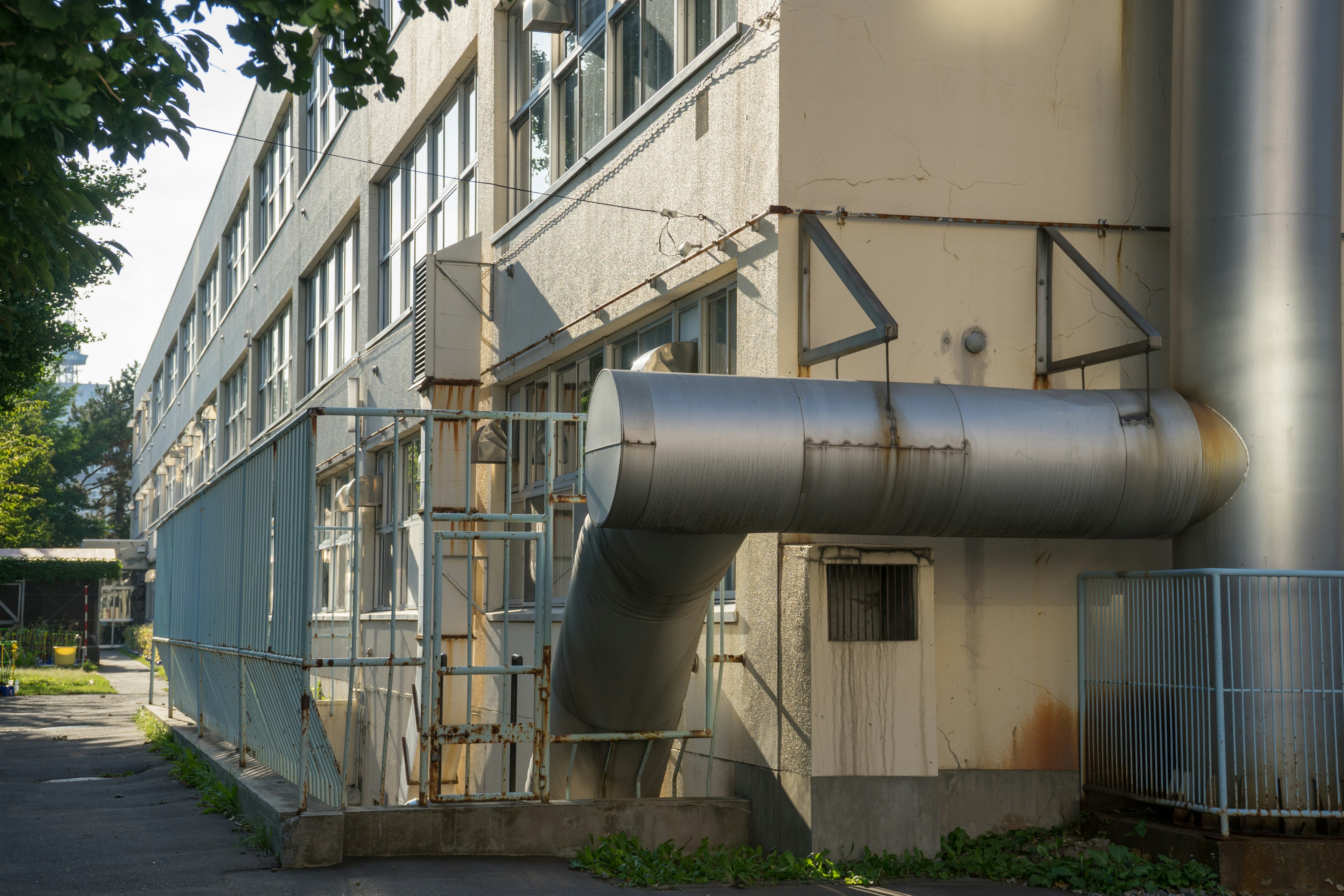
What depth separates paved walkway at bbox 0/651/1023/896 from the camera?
6586mm

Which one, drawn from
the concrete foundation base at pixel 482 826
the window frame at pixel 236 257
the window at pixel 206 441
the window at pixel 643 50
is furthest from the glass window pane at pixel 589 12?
the window at pixel 206 441

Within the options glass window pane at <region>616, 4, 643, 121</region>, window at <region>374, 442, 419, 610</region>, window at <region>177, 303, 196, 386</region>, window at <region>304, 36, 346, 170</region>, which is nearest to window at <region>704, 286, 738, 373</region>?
glass window pane at <region>616, 4, 643, 121</region>

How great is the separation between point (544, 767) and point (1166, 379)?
443cm

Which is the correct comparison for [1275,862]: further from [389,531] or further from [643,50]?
[389,531]

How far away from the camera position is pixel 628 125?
10.4 metres

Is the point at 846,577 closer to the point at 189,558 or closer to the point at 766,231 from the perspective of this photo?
the point at 766,231

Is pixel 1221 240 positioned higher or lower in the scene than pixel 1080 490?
higher

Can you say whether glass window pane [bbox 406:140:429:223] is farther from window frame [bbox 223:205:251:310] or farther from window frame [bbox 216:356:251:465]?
window frame [bbox 223:205:251:310]

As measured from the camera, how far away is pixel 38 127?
591cm

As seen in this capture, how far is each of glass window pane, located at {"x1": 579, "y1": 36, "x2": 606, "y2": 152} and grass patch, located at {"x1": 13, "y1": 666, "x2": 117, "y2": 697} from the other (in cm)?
1832

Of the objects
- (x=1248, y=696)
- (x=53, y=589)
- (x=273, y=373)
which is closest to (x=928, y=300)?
(x=1248, y=696)

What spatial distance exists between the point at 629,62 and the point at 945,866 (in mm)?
6826

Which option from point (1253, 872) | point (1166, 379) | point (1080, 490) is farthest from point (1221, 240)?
point (1253, 872)

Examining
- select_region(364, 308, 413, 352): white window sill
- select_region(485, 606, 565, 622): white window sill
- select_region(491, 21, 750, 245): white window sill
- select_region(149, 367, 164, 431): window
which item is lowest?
select_region(485, 606, 565, 622): white window sill
